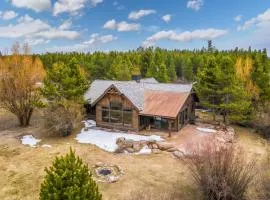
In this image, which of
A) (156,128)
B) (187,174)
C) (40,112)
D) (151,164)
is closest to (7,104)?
(40,112)

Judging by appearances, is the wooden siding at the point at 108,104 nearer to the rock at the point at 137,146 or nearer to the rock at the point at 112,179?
the rock at the point at 137,146

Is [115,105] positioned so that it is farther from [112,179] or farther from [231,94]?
[231,94]

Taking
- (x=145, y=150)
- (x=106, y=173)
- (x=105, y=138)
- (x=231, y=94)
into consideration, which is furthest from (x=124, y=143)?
(x=231, y=94)

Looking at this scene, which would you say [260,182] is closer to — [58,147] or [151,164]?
[151,164]

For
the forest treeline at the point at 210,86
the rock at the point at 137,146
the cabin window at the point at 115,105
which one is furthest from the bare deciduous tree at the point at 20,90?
the rock at the point at 137,146

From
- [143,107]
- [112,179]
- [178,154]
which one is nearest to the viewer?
[112,179]
